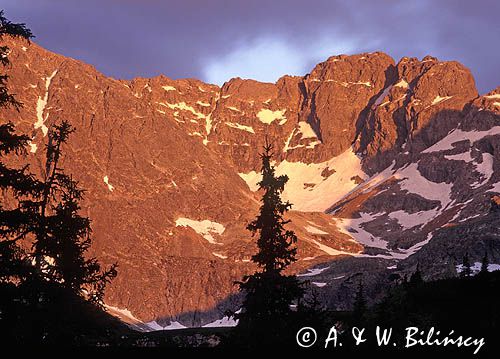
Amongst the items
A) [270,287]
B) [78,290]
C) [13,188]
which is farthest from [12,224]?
[270,287]

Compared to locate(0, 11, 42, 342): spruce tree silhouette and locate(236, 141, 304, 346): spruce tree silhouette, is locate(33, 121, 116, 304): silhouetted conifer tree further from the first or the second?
locate(236, 141, 304, 346): spruce tree silhouette

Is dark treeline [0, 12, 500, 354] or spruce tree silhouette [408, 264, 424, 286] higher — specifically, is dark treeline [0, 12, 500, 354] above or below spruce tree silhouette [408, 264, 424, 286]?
below

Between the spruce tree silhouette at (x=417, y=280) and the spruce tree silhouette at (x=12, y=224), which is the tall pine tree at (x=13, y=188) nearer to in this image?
the spruce tree silhouette at (x=12, y=224)

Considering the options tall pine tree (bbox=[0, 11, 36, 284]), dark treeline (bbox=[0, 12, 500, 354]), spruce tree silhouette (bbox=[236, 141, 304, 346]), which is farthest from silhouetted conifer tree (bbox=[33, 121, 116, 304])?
spruce tree silhouette (bbox=[236, 141, 304, 346])

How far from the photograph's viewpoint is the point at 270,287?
116ft

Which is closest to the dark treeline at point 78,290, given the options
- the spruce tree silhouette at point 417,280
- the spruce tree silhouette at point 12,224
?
the spruce tree silhouette at point 12,224

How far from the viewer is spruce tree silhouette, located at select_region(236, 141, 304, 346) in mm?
33188

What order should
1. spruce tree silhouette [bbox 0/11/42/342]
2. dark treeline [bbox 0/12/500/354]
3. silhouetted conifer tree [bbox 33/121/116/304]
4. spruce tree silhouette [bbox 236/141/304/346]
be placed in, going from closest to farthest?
spruce tree silhouette [bbox 0/11/42/342] → dark treeline [bbox 0/12/500/354] → silhouetted conifer tree [bbox 33/121/116/304] → spruce tree silhouette [bbox 236/141/304/346]

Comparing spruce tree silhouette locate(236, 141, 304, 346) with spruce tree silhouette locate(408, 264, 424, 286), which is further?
spruce tree silhouette locate(408, 264, 424, 286)

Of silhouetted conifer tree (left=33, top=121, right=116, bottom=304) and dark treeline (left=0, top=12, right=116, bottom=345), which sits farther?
silhouetted conifer tree (left=33, top=121, right=116, bottom=304)

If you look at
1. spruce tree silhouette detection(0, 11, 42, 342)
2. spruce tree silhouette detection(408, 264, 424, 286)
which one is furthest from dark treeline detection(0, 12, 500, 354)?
spruce tree silhouette detection(408, 264, 424, 286)

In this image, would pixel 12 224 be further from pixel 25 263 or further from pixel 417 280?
pixel 417 280

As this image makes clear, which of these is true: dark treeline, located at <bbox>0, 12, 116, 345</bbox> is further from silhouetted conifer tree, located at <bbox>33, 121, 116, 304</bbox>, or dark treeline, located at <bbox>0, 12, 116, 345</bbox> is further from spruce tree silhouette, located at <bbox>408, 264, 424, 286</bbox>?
spruce tree silhouette, located at <bbox>408, 264, 424, 286</bbox>

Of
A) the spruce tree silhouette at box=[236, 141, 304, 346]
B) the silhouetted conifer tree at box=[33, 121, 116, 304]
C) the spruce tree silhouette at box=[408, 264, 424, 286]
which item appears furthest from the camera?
→ the spruce tree silhouette at box=[408, 264, 424, 286]
